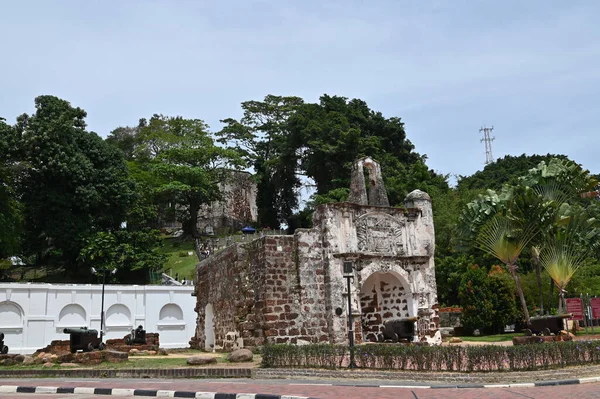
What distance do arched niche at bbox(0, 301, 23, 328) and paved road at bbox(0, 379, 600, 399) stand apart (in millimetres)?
23103

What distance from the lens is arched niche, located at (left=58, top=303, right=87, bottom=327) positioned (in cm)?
3569

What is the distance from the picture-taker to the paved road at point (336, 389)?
9797 millimetres

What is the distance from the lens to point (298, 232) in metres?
20.2

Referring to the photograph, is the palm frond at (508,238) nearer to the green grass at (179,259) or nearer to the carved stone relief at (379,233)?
the carved stone relief at (379,233)

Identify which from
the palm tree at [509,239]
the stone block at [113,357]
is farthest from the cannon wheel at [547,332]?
the stone block at [113,357]

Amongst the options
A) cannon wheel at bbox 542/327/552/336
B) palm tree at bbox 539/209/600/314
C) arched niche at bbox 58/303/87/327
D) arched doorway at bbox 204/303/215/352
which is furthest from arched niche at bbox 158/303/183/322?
cannon wheel at bbox 542/327/552/336

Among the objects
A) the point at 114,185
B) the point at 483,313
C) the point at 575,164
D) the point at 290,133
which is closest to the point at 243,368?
the point at 483,313

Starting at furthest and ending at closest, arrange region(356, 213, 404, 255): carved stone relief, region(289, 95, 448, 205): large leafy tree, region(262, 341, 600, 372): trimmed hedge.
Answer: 1. region(289, 95, 448, 205): large leafy tree
2. region(356, 213, 404, 255): carved stone relief
3. region(262, 341, 600, 372): trimmed hedge

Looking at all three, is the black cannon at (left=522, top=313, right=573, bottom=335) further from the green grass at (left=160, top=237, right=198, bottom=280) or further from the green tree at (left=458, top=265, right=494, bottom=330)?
the green grass at (left=160, top=237, right=198, bottom=280)

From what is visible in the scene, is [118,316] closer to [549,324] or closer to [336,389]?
[549,324]

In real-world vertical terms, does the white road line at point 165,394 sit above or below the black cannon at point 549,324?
below

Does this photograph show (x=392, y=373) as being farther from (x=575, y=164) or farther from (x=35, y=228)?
(x=35, y=228)

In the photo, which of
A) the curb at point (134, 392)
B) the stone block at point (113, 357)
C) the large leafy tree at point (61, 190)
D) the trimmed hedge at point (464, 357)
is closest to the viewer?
the curb at point (134, 392)

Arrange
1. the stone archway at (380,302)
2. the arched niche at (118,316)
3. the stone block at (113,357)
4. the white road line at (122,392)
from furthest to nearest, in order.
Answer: the arched niche at (118,316), the stone archway at (380,302), the stone block at (113,357), the white road line at (122,392)
